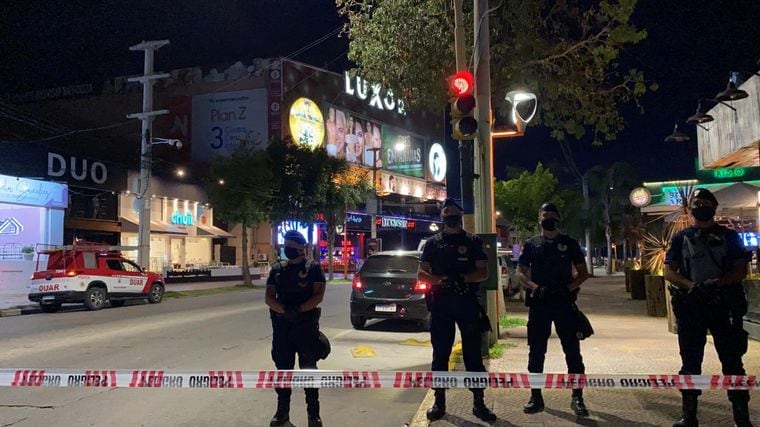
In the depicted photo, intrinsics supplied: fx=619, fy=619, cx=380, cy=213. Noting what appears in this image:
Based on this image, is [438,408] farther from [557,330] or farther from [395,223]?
[395,223]

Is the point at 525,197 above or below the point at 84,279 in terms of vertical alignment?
above

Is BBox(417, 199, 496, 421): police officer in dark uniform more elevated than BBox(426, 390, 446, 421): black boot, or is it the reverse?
BBox(417, 199, 496, 421): police officer in dark uniform

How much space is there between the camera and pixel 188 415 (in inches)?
243

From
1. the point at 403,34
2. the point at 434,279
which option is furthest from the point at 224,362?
the point at 403,34

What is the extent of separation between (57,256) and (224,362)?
445 inches

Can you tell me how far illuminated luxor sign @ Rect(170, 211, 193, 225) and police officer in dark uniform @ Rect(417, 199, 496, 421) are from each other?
33772 mm

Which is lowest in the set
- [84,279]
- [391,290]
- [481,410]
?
[481,410]

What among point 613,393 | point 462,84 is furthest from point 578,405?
point 462,84

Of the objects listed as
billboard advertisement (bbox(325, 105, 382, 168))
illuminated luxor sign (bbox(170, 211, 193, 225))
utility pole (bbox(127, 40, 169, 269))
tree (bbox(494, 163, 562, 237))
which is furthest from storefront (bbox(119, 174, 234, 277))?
tree (bbox(494, 163, 562, 237))

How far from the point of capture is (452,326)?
5.62 meters

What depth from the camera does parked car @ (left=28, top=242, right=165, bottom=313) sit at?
17.4m

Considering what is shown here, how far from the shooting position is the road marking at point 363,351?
31.1 ft

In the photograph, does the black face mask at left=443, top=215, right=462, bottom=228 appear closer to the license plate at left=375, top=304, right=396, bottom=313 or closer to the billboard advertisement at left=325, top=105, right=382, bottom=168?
the license plate at left=375, top=304, right=396, bottom=313

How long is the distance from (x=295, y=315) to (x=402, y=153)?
64.4 meters
